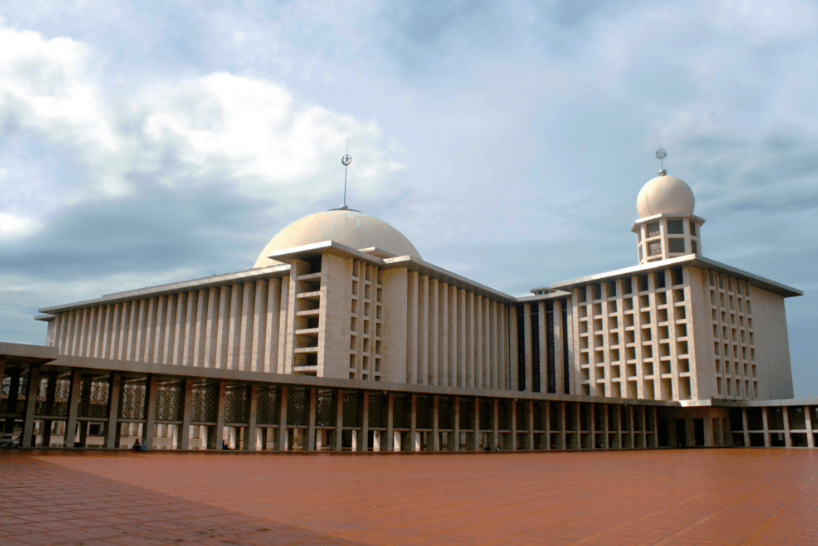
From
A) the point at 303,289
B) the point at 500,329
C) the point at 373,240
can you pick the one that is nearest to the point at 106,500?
the point at 303,289

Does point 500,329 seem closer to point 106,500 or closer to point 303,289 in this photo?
point 303,289

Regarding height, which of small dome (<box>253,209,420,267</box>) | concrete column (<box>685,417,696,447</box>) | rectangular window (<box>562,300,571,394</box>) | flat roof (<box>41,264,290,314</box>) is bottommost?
concrete column (<box>685,417,696,447</box>)

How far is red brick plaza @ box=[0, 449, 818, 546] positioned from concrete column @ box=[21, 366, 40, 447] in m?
11.2

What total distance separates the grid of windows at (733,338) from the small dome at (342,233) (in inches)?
1077

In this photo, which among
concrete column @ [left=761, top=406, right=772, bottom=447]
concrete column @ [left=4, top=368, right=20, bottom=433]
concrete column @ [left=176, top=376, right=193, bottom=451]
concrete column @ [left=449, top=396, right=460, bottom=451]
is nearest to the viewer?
concrete column @ [left=4, top=368, right=20, bottom=433]

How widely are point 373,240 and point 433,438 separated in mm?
22772

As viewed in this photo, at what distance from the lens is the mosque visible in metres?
38.3

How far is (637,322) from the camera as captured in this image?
196 ft

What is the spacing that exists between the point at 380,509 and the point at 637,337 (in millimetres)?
53701

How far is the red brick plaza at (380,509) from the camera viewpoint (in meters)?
7.50

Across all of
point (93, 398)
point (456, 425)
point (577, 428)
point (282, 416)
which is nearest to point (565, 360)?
point (577, 428)

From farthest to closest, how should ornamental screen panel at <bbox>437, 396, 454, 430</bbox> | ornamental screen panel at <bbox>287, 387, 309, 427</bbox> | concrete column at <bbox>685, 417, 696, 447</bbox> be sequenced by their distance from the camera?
concrete column at <bbox>685, 417, 696, 447</bbox>, ornamental screen panel at <bbox>437, 396, 454, 430</bbox>, ornamental screen panel at <bbox>287, 387, 309, 427</bbox>

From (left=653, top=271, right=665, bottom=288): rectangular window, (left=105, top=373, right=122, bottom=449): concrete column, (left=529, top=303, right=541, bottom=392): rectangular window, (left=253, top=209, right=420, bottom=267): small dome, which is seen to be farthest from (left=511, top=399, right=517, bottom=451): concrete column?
(left=105, top=373, right=122, bottom=449): concrete column

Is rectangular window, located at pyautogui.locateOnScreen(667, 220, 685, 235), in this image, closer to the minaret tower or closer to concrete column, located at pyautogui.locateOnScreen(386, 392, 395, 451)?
the minaret tower
